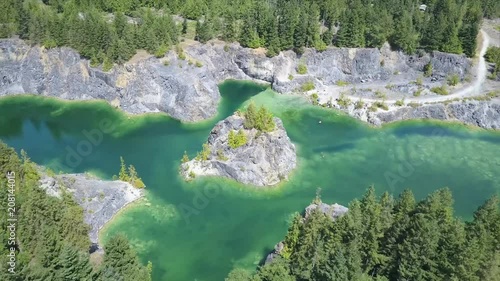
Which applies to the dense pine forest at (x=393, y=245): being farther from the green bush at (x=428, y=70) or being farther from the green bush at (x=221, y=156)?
the green bush at (x=428, y=70)

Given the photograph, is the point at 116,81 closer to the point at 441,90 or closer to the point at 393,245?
the point at 393,245

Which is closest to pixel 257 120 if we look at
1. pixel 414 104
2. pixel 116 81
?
pixel 116 81

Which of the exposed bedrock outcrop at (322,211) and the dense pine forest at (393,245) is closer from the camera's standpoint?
the dense pine forest at (393,245)

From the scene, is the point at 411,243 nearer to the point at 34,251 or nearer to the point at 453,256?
the point at 453,256

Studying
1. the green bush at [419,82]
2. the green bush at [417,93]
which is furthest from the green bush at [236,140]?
the green bush at [419,82]

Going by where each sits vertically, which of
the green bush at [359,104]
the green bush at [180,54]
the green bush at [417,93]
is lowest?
the green bush at [359,104]

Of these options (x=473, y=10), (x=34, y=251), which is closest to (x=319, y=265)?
(x=34, y=251)
